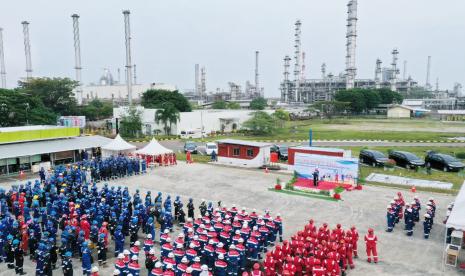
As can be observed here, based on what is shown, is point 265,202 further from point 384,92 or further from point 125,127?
point 384,92

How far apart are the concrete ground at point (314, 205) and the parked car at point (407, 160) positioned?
5984 millimetres

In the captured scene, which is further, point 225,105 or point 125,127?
point 225,105

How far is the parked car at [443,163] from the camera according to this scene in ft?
81.9

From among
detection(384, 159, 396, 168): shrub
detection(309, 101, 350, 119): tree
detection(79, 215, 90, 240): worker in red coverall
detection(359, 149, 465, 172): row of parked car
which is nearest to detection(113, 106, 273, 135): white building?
detection(309, 101, 350, 119): tree

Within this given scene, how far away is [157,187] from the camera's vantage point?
22.5 meters

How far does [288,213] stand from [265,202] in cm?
207

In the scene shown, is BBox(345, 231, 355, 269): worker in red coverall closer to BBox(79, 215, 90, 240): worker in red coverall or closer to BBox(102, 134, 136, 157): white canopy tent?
BBox(79, 215, 90, 240): worker in red coverall

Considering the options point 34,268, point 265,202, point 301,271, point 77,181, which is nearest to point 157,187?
point 77,181

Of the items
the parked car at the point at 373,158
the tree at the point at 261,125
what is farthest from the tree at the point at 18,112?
the parked car at the point at 373,158

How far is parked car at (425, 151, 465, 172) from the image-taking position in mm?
24950

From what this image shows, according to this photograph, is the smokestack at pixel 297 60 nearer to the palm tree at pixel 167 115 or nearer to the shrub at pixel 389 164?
the palm tree at pixel 167 115

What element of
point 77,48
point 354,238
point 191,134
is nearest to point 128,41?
point 77,48

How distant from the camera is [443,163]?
25.4 meters

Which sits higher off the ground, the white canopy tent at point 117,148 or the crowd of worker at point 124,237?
the white canopy tent at point 117,148
